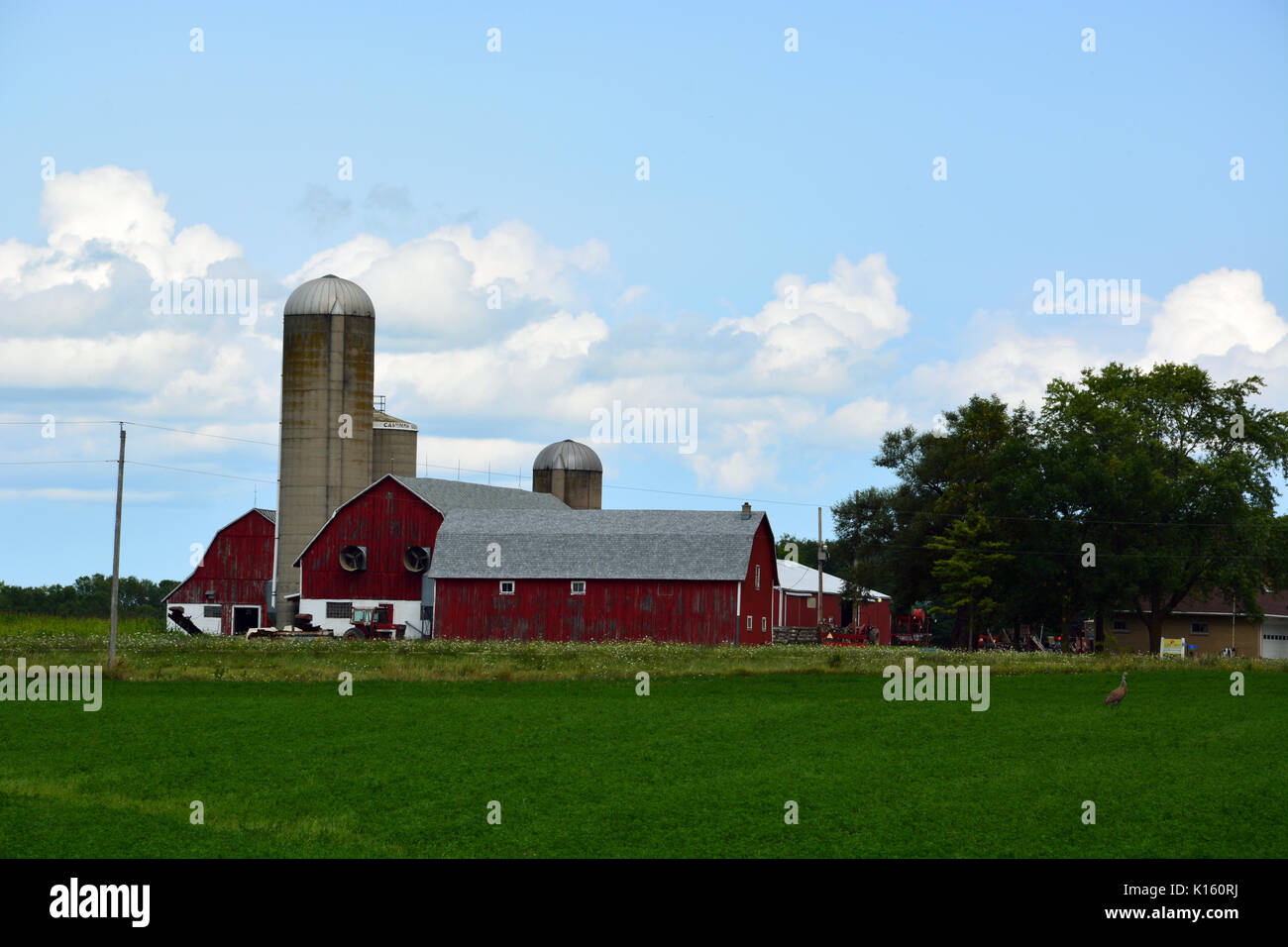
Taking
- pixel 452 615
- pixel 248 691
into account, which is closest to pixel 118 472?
pixel 248 691

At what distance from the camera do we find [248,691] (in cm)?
3491

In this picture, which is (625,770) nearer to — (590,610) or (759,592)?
(590,610)

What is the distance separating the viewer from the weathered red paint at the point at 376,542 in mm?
65500

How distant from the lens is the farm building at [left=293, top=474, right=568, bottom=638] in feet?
214

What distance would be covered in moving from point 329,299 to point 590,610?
63.8 feet

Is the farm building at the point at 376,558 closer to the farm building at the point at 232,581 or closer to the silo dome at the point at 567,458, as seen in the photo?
the farm building at the point at 232,581

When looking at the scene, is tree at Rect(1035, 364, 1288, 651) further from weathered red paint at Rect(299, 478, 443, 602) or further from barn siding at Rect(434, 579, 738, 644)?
weathered red paint at Rect(299, 478, 443, 602)

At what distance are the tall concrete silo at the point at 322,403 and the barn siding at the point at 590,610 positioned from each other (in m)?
8.51

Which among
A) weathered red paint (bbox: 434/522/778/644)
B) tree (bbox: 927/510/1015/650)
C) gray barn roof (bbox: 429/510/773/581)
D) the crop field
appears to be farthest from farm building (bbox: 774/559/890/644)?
the crop field

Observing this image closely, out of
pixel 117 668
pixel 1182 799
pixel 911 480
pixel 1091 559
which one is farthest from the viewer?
pixel 911 480

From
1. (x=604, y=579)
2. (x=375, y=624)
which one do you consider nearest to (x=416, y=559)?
(x=375, y=624)

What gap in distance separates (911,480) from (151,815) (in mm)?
70834

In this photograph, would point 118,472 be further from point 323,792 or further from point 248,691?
point 323,792

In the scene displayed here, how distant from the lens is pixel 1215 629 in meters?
79.2
